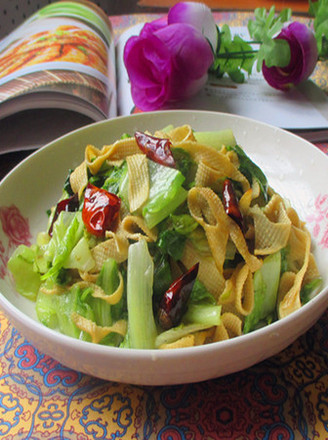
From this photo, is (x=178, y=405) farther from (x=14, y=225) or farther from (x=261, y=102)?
(x=261, y=102)

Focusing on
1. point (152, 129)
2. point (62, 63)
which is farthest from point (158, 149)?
point (62, 63)

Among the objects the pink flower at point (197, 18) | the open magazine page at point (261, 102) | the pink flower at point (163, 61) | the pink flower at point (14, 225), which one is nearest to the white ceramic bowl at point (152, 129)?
the pink flower at point (14, 225)

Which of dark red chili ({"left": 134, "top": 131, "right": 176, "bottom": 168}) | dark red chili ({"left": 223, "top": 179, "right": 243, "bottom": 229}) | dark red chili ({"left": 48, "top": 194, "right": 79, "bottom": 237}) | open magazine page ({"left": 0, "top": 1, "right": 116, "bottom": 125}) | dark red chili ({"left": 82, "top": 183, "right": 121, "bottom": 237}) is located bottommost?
dark red chili ({"left": 48, "top": 194, "right": 79, "bottom": 237})

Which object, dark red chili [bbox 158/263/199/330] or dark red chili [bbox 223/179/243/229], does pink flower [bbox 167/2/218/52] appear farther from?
dark red chili [bbox 158/263/199/330]

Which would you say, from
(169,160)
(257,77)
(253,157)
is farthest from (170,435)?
(257,77)

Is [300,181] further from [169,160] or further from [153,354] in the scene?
[153,354]

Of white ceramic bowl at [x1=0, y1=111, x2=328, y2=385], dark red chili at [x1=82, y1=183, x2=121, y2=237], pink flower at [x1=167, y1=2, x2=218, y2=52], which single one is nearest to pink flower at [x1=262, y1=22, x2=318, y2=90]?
pink flower at [x1=167, y1=2, x2=218, y2=52]
